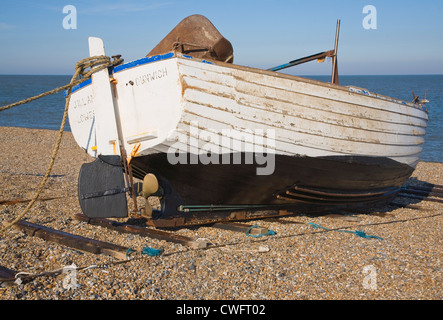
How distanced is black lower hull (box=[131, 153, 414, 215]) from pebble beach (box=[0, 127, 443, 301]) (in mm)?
406

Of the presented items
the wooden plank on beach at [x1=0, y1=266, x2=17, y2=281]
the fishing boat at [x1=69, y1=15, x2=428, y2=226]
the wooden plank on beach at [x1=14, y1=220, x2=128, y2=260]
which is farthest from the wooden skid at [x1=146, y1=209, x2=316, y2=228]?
the wooden plank on beach at [x1=0, y1=266, x2=17, y2=281]

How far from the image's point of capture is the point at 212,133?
4.77 m

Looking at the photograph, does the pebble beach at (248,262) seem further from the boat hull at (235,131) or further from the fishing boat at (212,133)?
the boat hull at (235,131)

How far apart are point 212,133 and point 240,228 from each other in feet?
4.93

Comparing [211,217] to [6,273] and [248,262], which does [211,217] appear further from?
[6,273]

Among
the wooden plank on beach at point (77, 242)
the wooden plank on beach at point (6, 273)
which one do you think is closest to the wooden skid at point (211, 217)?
the wooden plank on beach at point (77, 242)

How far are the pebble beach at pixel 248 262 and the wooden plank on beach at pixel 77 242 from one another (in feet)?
0.24

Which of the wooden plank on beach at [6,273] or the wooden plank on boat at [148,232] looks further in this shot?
the wooden plank on boat at [148,232]

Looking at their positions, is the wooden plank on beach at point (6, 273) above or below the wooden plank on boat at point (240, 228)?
above

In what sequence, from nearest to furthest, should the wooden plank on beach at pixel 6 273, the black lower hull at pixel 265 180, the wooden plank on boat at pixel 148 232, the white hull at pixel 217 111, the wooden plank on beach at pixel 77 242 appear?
the wooden plank on beach at pixel 6 273 < the wooden plank on beach at pixel 77 242 < the white hull at pixel 217 111 < the wooden plank on boat at pixel 148 232 < the black lower hull at pixel 265 180

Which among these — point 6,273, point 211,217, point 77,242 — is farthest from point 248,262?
point 6,273

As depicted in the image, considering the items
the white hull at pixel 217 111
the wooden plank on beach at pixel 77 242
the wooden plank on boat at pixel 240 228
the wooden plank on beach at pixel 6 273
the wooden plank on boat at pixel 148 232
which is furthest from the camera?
the wooden plank on boat at pixel 240 228

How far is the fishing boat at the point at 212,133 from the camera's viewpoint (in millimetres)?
4707

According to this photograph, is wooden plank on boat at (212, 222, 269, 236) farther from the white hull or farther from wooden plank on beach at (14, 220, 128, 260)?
wooden plank on beach at (14, 220, 128, 260)
